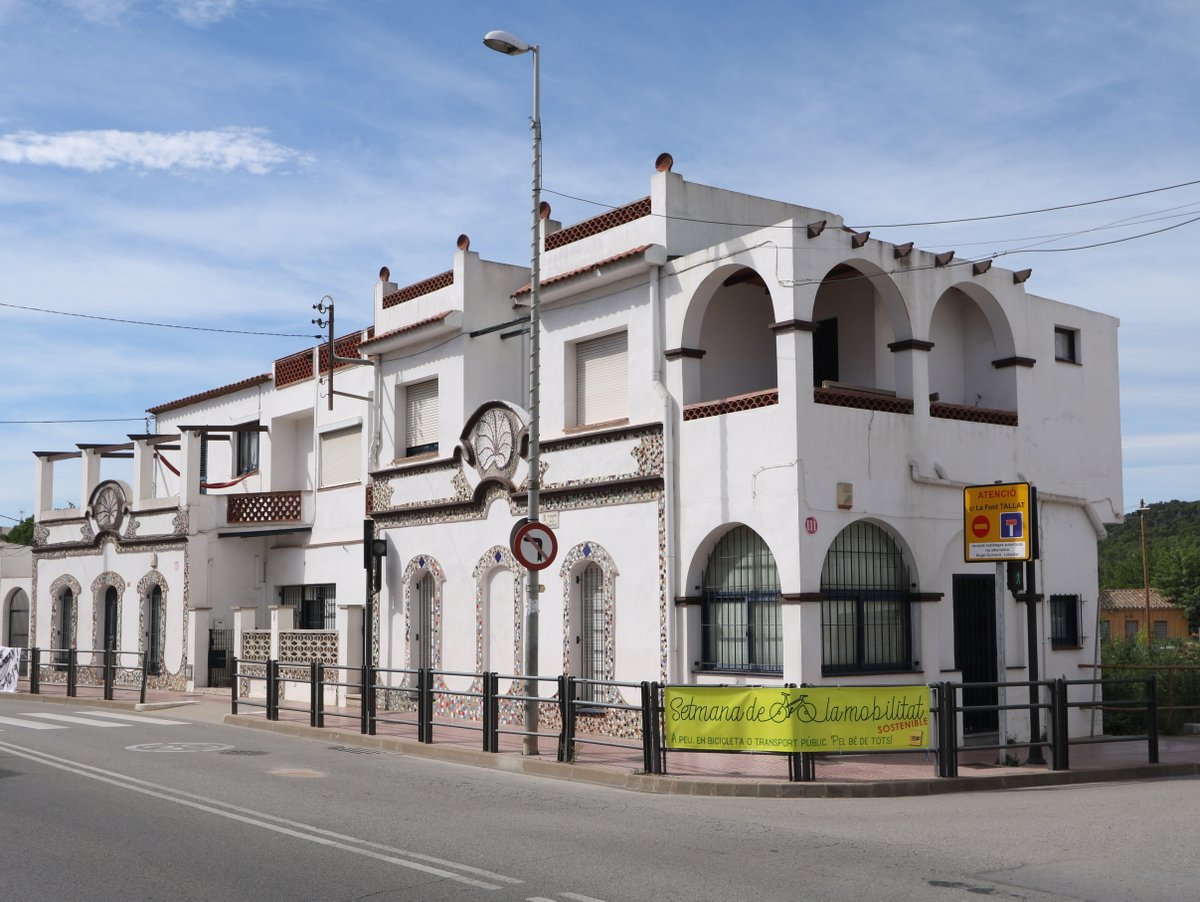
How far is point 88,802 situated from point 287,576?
1868cm

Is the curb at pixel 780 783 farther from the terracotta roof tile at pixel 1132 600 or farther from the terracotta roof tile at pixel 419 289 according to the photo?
the terracotta roof tile at pixel 1132 600

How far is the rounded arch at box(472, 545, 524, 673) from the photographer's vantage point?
21.7 m

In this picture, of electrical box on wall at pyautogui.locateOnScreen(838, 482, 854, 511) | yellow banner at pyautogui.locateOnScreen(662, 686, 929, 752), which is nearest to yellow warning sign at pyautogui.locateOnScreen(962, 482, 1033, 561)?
electrical box on wall at pyautogui.locateOnScreen(838, 482, 854, 511)

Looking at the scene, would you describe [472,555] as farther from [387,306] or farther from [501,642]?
[387,306]

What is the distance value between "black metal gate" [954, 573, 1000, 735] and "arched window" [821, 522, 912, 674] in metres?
1.14

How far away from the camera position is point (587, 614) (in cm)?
2053

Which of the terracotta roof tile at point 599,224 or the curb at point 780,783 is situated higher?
the terracotta roof tile at point 599,224

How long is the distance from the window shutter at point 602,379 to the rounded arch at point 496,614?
2810mm

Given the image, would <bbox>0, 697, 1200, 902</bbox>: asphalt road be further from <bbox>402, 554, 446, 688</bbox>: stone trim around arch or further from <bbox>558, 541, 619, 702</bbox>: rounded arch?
<bbox>402, 554, 446, 688</bbox>: stone trim around arch

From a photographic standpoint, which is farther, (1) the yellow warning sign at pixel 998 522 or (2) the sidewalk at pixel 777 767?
(1) the yellow warning sign at pixel 998 522

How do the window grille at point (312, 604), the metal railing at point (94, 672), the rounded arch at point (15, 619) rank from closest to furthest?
the metal railing at point (94, 672) < the window grille at point (312, 604) < the rounded arch at point (15, 619)

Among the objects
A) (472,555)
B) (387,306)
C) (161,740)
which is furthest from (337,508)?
(161,740)

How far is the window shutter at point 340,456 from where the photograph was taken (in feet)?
94.8

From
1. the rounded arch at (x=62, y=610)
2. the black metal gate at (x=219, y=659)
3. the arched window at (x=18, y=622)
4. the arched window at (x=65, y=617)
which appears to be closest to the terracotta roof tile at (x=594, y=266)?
the black metal gate at (x=219, y=659)
